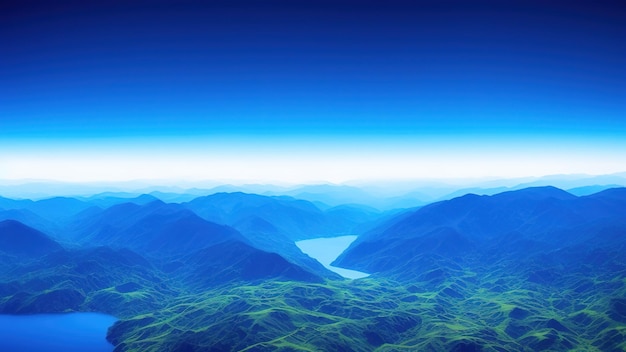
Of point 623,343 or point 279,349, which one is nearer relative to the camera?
point 279,349

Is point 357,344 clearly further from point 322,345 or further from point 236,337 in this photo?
point 236,337

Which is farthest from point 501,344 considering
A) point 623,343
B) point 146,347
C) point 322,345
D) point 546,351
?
point 146,347

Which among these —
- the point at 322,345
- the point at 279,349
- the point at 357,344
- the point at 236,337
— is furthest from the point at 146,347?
the point at 357,344

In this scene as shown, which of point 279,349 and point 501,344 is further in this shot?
point 501,344

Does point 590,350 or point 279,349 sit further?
point 590,350

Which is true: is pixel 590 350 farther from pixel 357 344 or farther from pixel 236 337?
pixel 236 337

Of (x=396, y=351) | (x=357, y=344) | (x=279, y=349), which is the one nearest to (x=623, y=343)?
(x=396, y=351)

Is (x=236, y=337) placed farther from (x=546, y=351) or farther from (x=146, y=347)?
(x=546, y=351)
